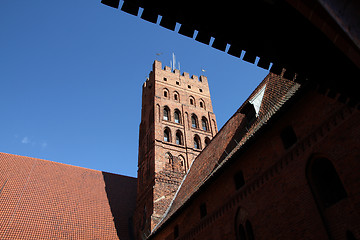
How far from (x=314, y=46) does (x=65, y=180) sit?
22436mm

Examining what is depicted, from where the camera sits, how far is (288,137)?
8586mm

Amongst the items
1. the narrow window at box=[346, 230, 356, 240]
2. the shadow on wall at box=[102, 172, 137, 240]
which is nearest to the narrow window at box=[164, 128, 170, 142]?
the shadow on wall at box=[102, 172, 137, 240]

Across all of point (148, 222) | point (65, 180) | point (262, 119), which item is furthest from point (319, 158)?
point (65, 180)

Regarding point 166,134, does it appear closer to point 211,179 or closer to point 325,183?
point 211,179

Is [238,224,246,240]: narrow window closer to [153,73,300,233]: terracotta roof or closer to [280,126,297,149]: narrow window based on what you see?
[153,73,300,233]: terracotta roof

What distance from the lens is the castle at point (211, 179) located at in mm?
6934

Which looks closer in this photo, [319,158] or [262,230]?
[319,158]

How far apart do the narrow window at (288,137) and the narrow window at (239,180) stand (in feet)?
6.99

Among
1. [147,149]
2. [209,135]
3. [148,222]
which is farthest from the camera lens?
[209,135]

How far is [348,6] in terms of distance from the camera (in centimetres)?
248

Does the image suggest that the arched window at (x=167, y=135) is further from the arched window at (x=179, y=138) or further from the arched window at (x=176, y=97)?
the arched window at (x=176, y=97)

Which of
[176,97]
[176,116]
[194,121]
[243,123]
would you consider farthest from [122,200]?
[243,123]

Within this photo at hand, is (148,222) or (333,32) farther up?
(148,222)

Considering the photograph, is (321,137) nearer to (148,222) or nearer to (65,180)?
(148,222)
